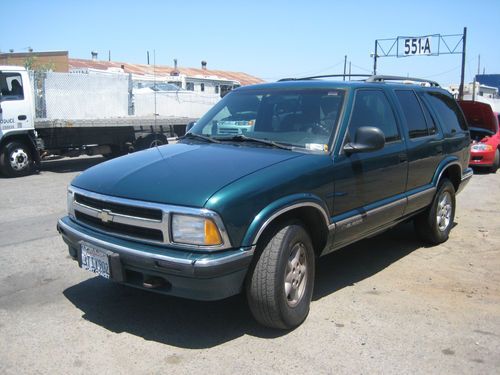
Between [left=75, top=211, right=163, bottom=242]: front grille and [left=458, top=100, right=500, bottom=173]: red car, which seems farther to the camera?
[left=458, top=100, right=500, bottom=173]: red car

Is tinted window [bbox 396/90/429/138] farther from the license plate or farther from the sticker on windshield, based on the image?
the license plate

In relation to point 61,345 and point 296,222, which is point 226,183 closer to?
point 296,222

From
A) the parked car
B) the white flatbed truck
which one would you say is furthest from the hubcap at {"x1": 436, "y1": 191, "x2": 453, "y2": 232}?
the white flatbed truck

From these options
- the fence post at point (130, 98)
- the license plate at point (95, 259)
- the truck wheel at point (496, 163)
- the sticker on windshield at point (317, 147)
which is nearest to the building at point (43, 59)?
the fence post at point (130, 98)

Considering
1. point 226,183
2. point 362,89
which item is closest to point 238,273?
point 226,183

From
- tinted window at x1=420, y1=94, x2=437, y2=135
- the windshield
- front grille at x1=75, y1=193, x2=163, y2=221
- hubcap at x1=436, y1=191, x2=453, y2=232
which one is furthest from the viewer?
hubcap at x1=436, y1=191, x2=453, y2=232

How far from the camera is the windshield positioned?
170 inches

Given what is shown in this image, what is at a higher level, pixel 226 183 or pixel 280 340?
pixel 226 183

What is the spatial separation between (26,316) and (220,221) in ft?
6.41

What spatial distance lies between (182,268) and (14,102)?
992cm

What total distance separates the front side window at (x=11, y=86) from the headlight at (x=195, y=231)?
32.3 ft

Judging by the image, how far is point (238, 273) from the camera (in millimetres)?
3385

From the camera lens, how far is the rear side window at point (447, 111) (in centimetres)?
600

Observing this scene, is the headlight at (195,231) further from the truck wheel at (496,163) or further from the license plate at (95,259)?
the truck wheel at (496,163)
